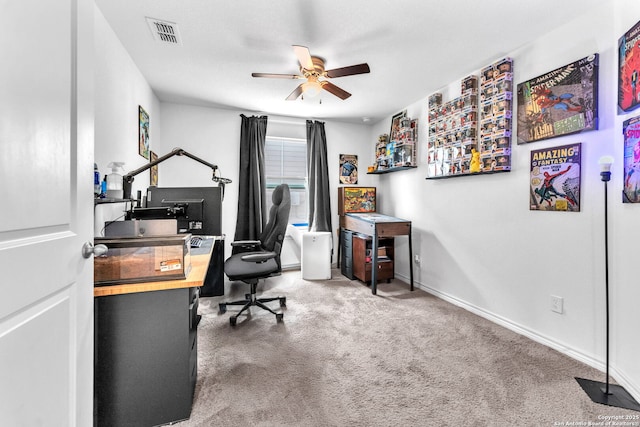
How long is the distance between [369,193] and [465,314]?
86.0 inches

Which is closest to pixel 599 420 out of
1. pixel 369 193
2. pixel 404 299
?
pixel 404 299

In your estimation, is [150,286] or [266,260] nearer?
[150,286]

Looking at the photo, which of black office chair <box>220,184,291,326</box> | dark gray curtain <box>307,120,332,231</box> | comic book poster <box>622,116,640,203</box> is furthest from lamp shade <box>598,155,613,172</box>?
dark gray curtain <box>307,120,332,231</box>

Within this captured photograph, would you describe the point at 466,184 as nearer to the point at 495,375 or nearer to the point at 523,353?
the point at 523,353

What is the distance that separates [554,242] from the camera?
2070mm

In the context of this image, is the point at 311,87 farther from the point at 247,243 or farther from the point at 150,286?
the point at 150,286

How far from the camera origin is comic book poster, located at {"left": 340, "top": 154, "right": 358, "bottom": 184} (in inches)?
175

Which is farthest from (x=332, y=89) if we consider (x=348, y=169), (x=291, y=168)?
(x=348, y=169)

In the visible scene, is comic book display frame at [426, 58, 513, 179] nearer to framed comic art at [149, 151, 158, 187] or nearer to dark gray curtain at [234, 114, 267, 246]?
dark gray curtain at [234, 114, 267, 246]

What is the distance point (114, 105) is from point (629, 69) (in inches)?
133

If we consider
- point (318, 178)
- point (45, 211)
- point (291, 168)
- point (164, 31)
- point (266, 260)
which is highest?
point (164, 31)

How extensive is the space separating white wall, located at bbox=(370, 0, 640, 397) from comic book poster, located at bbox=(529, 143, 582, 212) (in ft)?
0.16

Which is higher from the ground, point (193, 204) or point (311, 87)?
point (311, 87)

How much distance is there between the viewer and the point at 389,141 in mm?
4059
